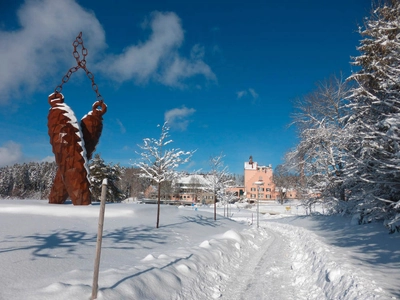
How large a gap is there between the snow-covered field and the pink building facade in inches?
2507

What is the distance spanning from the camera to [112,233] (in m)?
10.7

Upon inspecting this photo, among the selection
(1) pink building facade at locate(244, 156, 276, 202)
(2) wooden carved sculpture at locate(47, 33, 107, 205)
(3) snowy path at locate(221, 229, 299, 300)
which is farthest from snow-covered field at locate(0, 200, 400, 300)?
(1) pink building facade at locate(244, 156, 276, 202)

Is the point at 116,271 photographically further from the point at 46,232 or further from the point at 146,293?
the point at 46,232

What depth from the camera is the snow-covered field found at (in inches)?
191

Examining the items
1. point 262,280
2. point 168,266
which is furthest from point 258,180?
point 168,266

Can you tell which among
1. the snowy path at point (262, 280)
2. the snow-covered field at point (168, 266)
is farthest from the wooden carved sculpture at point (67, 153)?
the snowy path at point (262, 280)

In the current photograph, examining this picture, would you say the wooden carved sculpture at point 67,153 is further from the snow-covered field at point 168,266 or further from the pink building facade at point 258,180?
the pink building facade at point 258,180

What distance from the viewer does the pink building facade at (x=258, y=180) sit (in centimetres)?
7571

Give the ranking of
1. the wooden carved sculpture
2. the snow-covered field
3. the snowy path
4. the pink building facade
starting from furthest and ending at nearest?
1. the pink building facade
2. the wooden carved sculpture
3. the snowy path
4. the snow-covered field

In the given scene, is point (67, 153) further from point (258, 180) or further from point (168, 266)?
point (258, 180)

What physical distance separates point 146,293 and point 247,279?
3.53 m

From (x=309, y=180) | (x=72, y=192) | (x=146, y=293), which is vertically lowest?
(x=146, y=293)

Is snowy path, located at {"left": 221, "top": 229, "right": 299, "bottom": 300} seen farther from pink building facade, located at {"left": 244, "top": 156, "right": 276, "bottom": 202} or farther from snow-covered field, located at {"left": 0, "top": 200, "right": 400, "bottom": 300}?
pink building facade, located at {"left": 244, "top": 156, "right": 276, "bottom": 202}

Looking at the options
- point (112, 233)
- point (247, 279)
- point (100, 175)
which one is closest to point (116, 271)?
point (247, 279)
